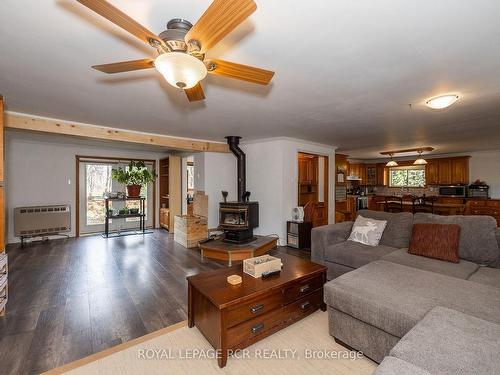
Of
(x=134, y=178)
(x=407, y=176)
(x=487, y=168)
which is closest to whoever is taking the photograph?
(x=134, y=178)

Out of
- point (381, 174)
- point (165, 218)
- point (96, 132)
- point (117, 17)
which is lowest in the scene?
point (165, 218)

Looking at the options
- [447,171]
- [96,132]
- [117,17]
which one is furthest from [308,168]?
[117,17]

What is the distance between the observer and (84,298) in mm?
2637

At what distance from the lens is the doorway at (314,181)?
19.2 ft

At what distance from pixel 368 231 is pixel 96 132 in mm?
4342

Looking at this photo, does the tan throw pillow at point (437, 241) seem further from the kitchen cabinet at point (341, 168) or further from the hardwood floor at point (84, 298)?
the kitchen cabinet at point (341, 168)

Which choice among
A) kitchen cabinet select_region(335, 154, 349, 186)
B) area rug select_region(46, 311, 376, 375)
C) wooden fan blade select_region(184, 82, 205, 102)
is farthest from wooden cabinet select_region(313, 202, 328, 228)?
wooden fan blade select_region(184, 82, 205, 102)

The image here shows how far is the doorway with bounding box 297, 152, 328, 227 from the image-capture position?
19.2 feet

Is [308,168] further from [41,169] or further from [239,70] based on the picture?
[41,169]

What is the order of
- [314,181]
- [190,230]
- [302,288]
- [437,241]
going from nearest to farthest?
[302,288] → [437,241] → [190,230] → [314,181]

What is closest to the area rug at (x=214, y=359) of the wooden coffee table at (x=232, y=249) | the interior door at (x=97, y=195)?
the wooden coffee table at (x=232, y=249)

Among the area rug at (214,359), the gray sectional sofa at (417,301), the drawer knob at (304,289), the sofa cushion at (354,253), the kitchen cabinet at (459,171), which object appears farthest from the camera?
the kitchen cabinet at (459,171)

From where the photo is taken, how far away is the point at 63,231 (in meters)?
5.39

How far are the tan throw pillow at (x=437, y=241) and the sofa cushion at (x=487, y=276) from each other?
213 mm
